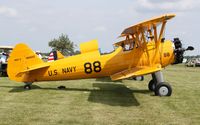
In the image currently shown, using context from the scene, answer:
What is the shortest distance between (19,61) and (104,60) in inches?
127

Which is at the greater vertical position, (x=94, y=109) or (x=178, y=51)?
(x=178, y=51)

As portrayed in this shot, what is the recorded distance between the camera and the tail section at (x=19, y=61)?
40.8 feet

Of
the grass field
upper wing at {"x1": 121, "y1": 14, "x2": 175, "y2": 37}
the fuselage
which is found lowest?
the grass field

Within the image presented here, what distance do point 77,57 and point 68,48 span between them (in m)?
71.8

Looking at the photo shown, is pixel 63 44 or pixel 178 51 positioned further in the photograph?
pixel 63 44

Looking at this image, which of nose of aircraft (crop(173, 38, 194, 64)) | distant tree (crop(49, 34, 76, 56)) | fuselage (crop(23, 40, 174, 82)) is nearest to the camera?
nose of aircraft (crop(173, 38, 194, 64))

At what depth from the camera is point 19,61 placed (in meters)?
12.4

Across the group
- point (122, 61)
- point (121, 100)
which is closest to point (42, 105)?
point (121, 100)

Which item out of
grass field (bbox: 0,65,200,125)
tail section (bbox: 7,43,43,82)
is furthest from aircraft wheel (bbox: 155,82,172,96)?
tail section (bbox: 7,43,43,82)

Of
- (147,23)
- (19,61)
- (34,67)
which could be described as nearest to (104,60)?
(147,23)

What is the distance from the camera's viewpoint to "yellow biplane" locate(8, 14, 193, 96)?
1193cm

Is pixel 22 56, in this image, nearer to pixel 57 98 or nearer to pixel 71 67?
pixel 71 67

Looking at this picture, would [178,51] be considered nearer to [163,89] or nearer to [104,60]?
[163,89]

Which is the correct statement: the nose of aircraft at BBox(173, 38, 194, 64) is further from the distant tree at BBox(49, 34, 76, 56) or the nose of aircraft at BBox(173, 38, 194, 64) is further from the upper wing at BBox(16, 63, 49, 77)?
the distant tree at BBox(49, 34, 76, 56)
